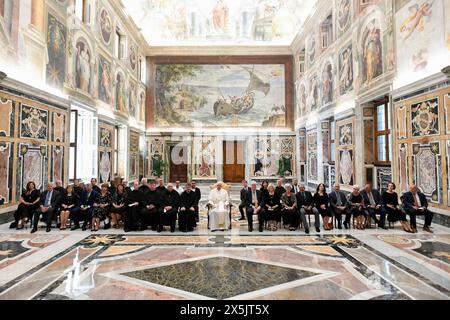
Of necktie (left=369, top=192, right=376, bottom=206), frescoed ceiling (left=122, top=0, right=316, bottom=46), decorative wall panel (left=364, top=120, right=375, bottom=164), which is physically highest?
frescoed ceiling (left=122, top=0, right=316, bottom=46)

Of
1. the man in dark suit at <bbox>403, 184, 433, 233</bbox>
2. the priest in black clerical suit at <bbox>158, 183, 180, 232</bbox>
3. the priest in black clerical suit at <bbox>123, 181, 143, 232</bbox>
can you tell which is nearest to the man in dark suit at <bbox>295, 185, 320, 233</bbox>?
the man in dark suit at <bbox>403, 184, 433, 233</bbox>

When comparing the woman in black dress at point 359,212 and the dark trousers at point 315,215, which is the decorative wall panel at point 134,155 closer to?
the dark trousers at point 315,215

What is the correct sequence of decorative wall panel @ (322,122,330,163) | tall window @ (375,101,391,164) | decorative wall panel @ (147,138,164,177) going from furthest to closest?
decorative wall panel @ (147,138,164,177) < decorative wall panel @ (322,122,330,163) < tall window @ (375,101,391,164)

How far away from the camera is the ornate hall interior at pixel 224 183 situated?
153 inches

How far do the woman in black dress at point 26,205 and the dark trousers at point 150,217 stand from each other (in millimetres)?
2679

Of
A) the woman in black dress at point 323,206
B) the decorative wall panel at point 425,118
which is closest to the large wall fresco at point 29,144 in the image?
the woman in black dress at point 323,206

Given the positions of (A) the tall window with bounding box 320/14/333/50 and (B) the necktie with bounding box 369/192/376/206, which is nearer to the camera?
(B) the necktie with bounding box 369/192/376/206

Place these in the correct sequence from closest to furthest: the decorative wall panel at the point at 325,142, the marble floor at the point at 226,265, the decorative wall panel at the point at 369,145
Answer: the marble floor at the point at 226,265, the decorative wall panel at the point at 369,145, the decorative wall panel at the point at 325,142

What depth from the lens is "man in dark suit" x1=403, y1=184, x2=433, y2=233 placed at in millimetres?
6371

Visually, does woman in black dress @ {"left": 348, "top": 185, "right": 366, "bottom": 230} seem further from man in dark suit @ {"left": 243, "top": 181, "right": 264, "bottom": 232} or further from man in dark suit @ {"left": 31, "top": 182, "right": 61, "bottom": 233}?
man in dark suit @ {"left": 31, "top": 182, "right": 61, "bottom": 233}

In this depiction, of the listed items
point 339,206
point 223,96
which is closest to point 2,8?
point 339,206

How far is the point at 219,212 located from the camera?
704 centimetres

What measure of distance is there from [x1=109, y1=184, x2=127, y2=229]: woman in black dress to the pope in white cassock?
7.73ft

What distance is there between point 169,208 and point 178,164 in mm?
11866
